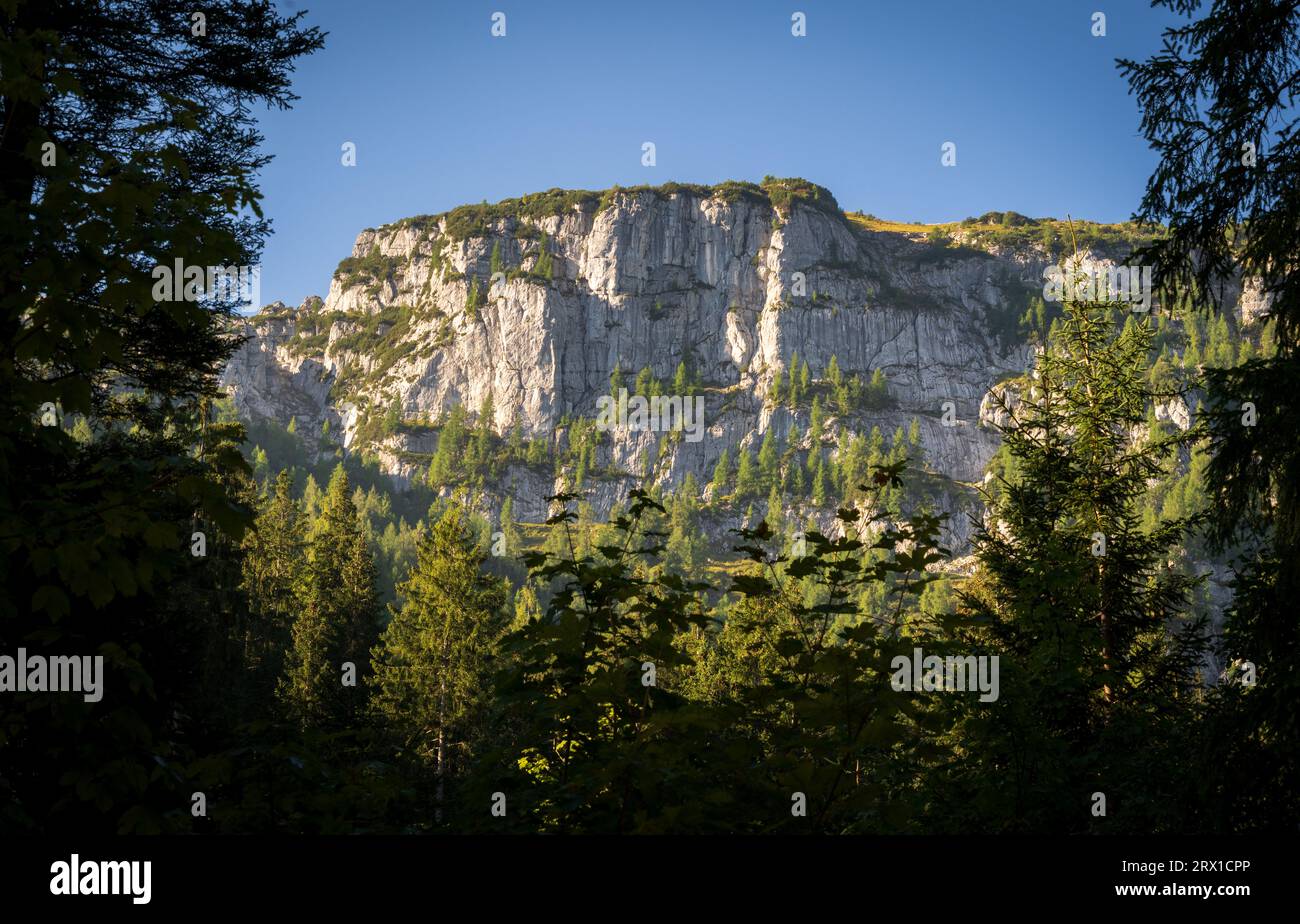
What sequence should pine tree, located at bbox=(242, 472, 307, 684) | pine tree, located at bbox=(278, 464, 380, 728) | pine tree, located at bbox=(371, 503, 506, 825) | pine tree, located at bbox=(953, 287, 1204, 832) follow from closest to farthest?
1. pine tree, located at bbox=(953, 287, 1204, 832)
2. pine tree, located at bbox=(371, 503, 506, 825)
3. pine tree, located at bbox=(278, 464, 380, 728)
4. pine tree, located at bbox=(242, 472, 307, 684)

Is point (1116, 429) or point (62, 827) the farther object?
point (1116, 429)

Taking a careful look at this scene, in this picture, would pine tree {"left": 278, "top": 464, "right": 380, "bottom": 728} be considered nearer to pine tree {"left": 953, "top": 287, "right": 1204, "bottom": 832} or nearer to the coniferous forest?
the coniferous forest

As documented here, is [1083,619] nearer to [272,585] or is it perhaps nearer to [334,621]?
[334,621]

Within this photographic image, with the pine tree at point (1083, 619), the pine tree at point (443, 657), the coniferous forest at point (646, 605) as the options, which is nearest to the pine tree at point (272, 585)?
the pine tree at point (443, 657)

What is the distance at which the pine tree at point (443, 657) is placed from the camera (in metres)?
31.5

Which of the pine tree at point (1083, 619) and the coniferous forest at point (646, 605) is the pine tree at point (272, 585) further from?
the pine tree at point (1083, 619)

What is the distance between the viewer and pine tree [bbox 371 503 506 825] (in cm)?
3152

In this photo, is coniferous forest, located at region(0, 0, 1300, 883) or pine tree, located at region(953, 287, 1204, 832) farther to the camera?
pine tree, located at region(953, 287, 1204, 832)

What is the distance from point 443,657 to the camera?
3256 cm

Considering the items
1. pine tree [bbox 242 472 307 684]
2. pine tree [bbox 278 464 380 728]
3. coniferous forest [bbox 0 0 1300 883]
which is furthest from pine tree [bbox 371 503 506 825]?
coniferous forest [bbox 0 0 1300 883]
